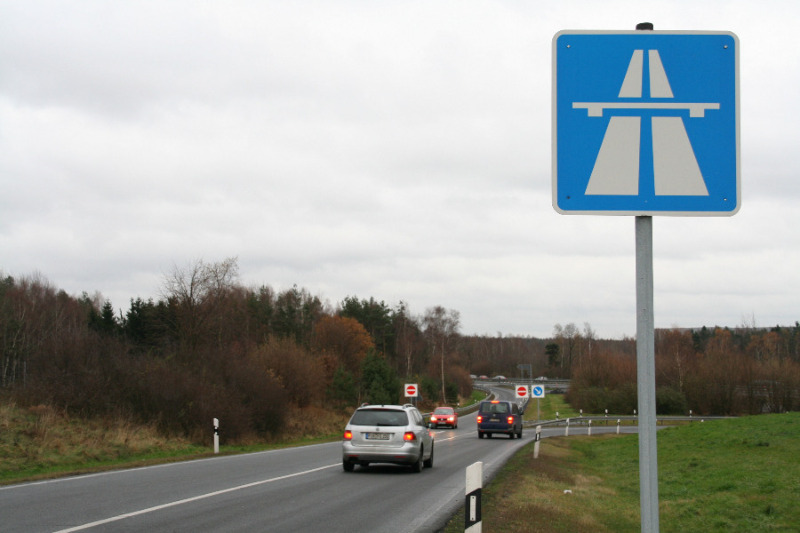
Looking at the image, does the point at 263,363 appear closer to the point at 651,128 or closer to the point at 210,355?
the point at 210,355

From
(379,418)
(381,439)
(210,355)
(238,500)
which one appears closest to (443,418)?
(210,355)

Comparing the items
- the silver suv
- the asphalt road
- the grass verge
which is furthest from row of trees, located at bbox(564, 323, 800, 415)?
the asphalt road

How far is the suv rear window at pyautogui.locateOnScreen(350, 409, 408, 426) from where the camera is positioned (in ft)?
62.9

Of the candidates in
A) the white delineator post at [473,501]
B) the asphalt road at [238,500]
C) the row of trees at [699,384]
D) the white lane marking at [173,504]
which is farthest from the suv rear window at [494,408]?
the white delineator post at [473,501]

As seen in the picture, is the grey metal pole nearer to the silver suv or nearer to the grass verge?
the grass verge

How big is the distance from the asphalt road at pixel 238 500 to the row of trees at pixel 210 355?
32.4 ft

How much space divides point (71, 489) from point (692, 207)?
539 inches

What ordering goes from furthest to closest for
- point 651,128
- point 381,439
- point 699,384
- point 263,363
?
point 699,384 < point 263,363 < point 381,439 < point 651,128

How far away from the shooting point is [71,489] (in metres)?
14.2

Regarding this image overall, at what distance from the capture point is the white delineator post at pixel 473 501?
17.6ft

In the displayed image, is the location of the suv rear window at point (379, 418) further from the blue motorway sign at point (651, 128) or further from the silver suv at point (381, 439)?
the blue motorway sign at point (651, 128)

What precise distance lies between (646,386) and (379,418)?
642 inches

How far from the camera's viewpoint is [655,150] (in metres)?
3.67

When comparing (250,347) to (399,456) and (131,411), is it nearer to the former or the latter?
(131,411)
